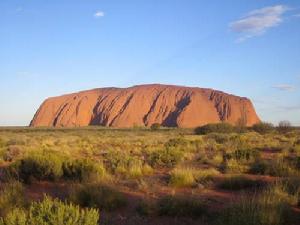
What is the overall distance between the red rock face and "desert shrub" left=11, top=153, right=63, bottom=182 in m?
92.4

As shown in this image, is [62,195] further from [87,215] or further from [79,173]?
[87,215]

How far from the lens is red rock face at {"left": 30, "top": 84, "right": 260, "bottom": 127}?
368 ft

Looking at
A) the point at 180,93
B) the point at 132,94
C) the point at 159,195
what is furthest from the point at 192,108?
the point at 159,195

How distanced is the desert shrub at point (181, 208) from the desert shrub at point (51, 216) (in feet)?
8.74

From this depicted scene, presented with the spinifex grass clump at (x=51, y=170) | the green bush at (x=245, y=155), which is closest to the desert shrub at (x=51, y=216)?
the spinifex grass clump at (x=51, y=170)

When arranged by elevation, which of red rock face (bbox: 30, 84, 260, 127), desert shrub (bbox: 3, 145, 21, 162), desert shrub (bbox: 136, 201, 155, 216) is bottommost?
desert shrub (bbox: 3, 145, 21, 162)

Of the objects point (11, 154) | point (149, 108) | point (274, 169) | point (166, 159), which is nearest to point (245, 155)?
point (166, 159)

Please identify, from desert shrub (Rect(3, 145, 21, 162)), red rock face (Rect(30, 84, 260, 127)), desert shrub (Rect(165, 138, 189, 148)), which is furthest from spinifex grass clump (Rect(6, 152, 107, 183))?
red rock face (Rect(30, 84, 260, 127))

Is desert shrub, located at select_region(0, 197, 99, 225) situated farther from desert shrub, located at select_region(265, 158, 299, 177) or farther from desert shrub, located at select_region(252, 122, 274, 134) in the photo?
desert shrub, located at select_region(252, 122, 274, 134)

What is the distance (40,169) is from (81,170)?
3.78 feet

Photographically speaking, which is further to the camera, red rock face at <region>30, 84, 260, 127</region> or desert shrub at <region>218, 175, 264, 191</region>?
red rock face at <region>30, 84, 260, 127</region>

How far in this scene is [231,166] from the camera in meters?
14.8

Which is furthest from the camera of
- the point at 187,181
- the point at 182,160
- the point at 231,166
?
the point at 182,160

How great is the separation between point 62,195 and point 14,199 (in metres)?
A: 1.51
